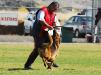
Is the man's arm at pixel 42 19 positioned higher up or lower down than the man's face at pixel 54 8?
lower down

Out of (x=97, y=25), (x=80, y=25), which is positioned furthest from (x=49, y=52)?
(x=80, y=25)

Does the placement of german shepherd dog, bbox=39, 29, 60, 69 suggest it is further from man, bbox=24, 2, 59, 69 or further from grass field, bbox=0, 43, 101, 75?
grass field, bbox=0, 43, 101, 75

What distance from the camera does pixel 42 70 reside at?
594 inches

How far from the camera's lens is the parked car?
116 feet

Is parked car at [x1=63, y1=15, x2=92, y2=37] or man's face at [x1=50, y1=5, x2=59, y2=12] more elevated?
man's face at [x1=50, y1=5, x2=59, y2=12]

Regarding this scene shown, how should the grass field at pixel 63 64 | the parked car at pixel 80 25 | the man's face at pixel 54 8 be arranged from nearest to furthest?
the grass field at pixel 63 64
the man's face at pixel 54 8
the parked car at pixel 80 25

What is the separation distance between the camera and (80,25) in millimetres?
36594

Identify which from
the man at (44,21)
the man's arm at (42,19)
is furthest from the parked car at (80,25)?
the man's arm at (42,19)

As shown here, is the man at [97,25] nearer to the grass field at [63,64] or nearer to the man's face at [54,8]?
the grass field at [63,64]

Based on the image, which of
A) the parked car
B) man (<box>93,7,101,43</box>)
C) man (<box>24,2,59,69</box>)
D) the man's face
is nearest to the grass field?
man (<box>24,2,59,69</box>)

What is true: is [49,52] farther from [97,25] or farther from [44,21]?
[97,25]

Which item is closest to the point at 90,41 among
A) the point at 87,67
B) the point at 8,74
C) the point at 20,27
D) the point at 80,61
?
the point at 20,27

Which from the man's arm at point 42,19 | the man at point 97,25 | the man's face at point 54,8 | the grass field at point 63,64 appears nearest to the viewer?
the grass field at point 63,64

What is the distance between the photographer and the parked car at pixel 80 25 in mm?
35219
